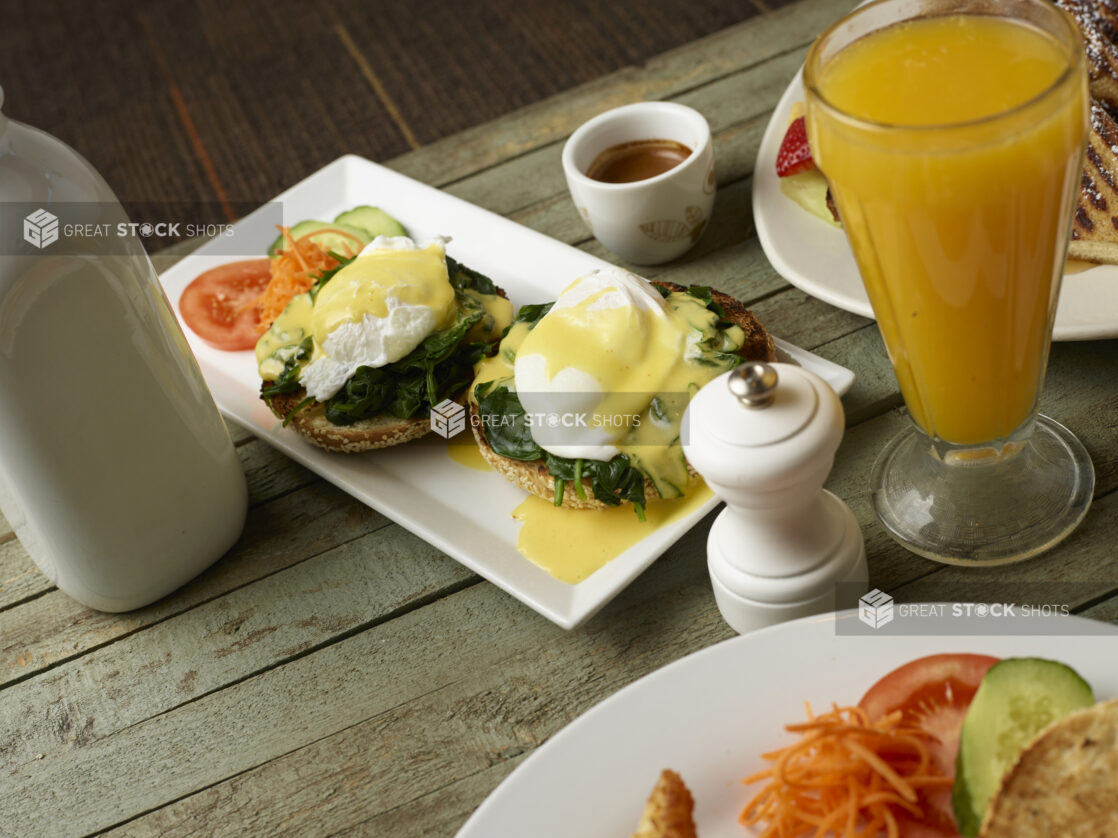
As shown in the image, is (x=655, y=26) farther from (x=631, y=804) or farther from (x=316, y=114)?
(x=631, y=804)

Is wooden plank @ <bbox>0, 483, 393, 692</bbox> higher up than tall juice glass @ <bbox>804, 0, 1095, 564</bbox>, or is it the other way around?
tall juice glass @ <bbox>804, 0, 1095, 564</bbox>

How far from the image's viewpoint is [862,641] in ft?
3.91

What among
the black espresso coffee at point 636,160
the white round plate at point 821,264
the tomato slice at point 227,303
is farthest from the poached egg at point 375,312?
the white round plate at point 821,264

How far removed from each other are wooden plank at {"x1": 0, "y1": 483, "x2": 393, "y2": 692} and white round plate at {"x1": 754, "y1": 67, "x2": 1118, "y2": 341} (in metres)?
0.77

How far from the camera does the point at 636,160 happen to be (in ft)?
6.82

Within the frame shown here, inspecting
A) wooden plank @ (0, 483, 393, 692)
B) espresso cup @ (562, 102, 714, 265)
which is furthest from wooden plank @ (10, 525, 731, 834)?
espresso cup @ (562, 102, 714, 265)

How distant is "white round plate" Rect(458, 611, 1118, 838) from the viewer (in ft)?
3.71

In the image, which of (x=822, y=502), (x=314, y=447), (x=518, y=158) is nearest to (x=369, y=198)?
(x=518, y=158)

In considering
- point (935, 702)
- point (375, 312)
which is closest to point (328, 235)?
point (375, 312)

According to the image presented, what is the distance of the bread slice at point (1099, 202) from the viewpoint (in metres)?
1.57

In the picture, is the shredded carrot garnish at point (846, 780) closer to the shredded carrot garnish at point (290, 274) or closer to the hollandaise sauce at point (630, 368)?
the hollandaise sauce at point (630, 368)

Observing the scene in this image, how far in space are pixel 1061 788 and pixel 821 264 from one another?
100cm

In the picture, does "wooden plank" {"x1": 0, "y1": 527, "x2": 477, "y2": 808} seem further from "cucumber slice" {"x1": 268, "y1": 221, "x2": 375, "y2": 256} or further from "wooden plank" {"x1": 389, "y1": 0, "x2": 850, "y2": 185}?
"wooden plank" {"x1": 389, "y1": 0, "x2": 850, "y2": 185}

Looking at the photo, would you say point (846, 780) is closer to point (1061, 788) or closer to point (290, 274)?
point (1061, 788)
